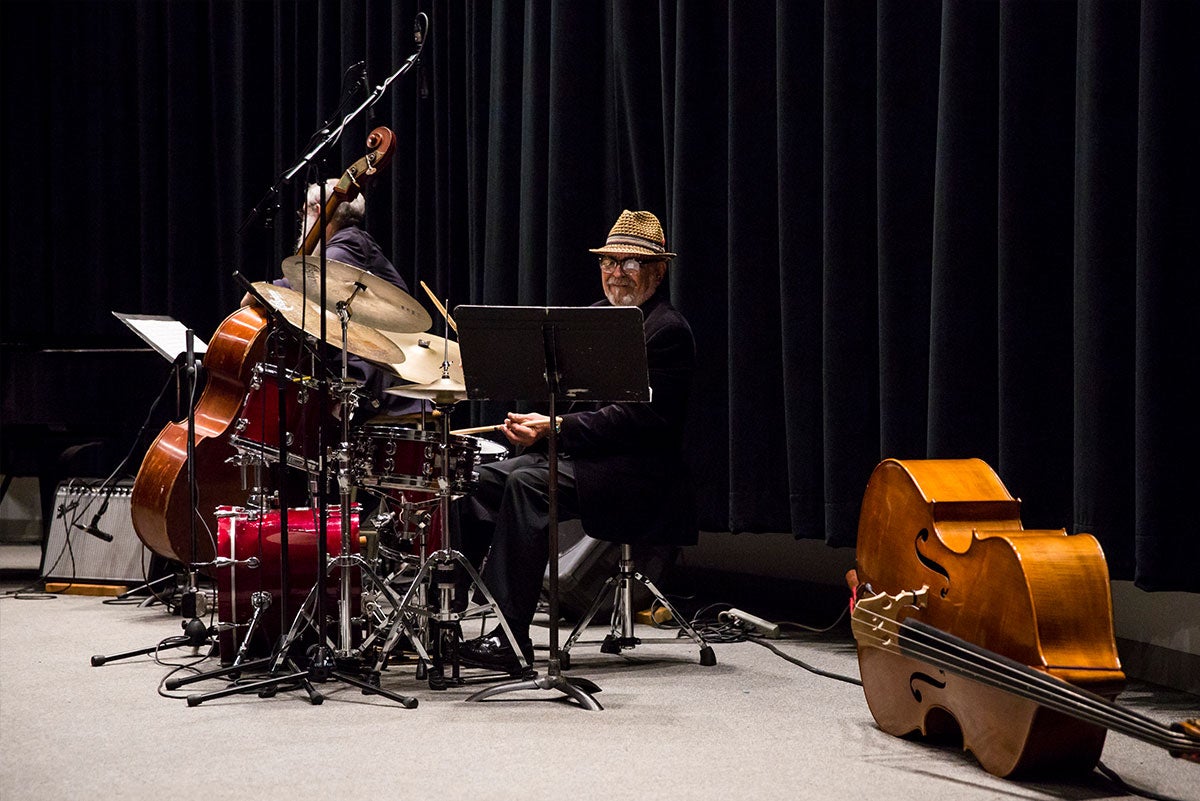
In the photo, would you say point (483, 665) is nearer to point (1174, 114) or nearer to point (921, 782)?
point (921, 782)

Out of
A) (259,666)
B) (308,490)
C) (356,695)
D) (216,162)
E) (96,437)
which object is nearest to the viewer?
(356,695)

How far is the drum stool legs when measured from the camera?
12.3 ft

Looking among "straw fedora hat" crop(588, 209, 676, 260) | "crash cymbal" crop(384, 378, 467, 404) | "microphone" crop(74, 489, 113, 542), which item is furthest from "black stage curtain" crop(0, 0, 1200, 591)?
"crash cymbal" crop(384, 378, 467, 404)

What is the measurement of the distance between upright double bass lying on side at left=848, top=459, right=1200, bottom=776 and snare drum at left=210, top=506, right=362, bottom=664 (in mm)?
1559

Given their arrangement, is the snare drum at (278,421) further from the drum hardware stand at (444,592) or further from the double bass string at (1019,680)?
the double bass string at (1019,680)

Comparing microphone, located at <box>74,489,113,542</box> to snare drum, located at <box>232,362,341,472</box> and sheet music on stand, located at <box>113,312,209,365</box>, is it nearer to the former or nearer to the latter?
sheet music on stand, located at <box>113,312,209,365</box>

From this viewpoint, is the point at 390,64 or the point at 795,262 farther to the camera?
the point at 390,64

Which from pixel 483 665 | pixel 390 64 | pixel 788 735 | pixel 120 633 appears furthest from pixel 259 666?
pixel 390 64

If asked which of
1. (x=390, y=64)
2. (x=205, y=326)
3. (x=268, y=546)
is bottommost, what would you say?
(x=268, y=546)

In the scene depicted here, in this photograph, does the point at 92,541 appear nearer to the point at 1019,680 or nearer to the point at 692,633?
the point at 692,633

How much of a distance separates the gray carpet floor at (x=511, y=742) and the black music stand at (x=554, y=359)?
0.91 ft

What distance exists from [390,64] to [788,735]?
4097 mm

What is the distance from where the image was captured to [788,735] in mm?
2877

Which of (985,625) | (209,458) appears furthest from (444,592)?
(985,625)
